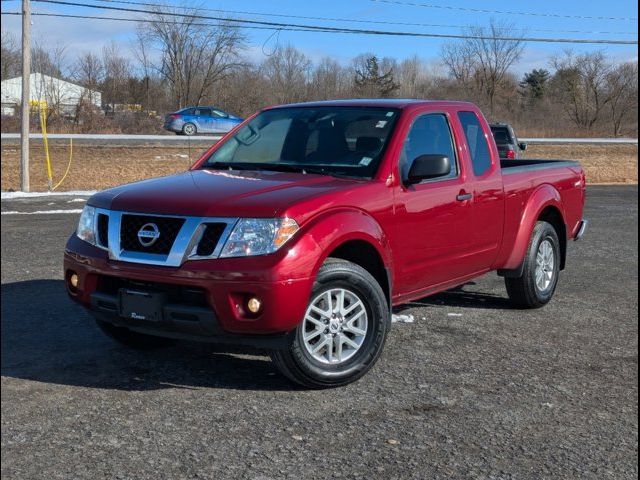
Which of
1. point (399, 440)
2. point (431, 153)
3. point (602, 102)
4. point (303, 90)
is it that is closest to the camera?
point (399, 440)

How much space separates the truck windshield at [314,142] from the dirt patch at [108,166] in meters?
14.8

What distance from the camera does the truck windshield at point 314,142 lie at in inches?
217

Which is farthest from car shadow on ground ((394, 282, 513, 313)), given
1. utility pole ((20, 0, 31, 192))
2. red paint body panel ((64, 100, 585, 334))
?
utility pole ((20, 0, 31, 192))

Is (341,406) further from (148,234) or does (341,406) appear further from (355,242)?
(148,234)

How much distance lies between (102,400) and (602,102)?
55415mm

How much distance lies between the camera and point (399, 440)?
13.1 feet

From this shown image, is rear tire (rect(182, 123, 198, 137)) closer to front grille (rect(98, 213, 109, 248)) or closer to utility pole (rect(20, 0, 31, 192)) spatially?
utility pole (rect(20, 0, 31, 192))

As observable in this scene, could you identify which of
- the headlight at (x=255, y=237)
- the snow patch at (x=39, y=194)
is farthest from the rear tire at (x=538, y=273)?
the snow patch at (x=39, y=194)

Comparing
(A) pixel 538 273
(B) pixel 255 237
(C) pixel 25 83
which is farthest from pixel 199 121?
(B) pixel 255 237

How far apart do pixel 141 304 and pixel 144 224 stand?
0.45 m

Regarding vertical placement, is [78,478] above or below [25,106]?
below

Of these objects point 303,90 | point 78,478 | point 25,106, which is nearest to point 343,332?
point 78,478

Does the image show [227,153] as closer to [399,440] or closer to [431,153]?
[431,153]

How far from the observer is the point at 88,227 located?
5.00 metres
